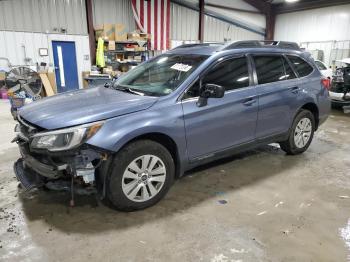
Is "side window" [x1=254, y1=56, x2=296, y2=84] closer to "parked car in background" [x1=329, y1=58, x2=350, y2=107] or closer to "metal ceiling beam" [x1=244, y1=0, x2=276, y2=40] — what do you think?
"parked car in background" [x1=329, y1=58, x2=350, y2=107]

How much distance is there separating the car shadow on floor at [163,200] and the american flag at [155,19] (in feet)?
29.1

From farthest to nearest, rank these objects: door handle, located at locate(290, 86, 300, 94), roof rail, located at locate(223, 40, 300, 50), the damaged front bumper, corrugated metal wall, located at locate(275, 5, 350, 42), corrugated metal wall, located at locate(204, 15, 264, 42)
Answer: corrugated metal wall, located at locate(204, 15, 264, 42)
corrugated metal wall, located at locate(275, 5, 350, 42)
door handle, located at locate(290, 86, 300, 94)
roof rail, located at locate(223, 40, 300, 50)
the damaged front bumper

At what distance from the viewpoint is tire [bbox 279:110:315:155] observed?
381cm

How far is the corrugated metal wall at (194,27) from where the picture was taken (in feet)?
40.8

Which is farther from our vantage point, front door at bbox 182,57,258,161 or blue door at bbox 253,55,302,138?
blue door at bbox 253,55,302,138

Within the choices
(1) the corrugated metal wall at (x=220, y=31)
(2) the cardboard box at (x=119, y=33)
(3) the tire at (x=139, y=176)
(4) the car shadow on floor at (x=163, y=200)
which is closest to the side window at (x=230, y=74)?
(3) the tire at (x=139, y=176)

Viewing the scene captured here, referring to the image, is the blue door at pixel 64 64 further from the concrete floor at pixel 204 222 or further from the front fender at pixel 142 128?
the front fender at pixel 142 128

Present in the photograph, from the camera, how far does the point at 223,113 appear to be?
2.91 metres

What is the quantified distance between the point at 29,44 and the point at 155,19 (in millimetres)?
4786

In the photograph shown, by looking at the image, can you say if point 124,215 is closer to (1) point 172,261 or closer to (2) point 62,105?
(1) point 172,261

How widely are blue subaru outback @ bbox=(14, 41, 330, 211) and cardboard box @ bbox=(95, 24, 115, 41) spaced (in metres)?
7.33

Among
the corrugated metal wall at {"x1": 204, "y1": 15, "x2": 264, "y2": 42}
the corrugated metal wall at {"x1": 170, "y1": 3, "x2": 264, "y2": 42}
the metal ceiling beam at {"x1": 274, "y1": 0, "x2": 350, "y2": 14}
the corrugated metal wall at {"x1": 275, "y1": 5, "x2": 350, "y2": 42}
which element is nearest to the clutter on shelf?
the corrugated metal wall at {"x1": 170, "y1": 3, "x2": 264, "y2": 42}

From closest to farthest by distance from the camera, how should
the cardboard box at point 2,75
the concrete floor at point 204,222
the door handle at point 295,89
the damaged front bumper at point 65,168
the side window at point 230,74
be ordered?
1. the concrete floor at point 204,222
2. the damaged front bumper at point 65,168
3. the side window at point 230,74
4. the door handle at point 295,89
5. the cardboard box at point 2,75

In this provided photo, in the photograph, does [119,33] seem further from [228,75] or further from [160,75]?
[228,75]
